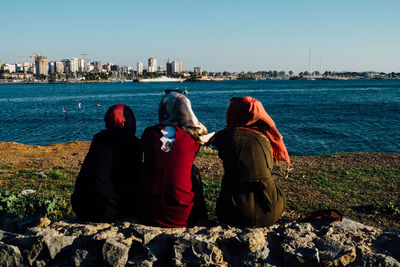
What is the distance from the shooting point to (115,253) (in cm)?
334

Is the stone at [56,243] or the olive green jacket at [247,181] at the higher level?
the olive green jacket at [247,181]

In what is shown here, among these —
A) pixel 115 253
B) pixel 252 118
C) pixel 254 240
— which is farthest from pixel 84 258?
pixel 252 118

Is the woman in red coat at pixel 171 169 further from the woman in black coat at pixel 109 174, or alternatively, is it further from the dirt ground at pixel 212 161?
the dirt ground at pixel 212 161

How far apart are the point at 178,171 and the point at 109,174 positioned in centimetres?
80

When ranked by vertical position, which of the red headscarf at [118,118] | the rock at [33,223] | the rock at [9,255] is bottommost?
the rock at [9,255]

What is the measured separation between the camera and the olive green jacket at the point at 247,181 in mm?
3475

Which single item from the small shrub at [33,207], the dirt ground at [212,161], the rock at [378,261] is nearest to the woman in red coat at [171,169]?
the rock at [378,261]

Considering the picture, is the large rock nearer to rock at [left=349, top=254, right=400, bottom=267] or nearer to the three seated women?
rock at [left=349, top=254, right=400, bottom=267]

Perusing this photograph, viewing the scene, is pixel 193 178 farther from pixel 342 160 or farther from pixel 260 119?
pixel 342 160

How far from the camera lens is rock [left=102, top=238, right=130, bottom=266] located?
10.9 ft

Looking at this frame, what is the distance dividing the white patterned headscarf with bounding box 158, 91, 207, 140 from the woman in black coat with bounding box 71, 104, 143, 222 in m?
0.54

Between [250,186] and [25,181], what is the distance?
619 cm

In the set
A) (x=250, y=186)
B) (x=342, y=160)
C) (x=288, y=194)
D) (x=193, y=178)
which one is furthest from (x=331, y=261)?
(x=342, y=160)

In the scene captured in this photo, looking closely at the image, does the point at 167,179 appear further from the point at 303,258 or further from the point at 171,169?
the point at 303,258
